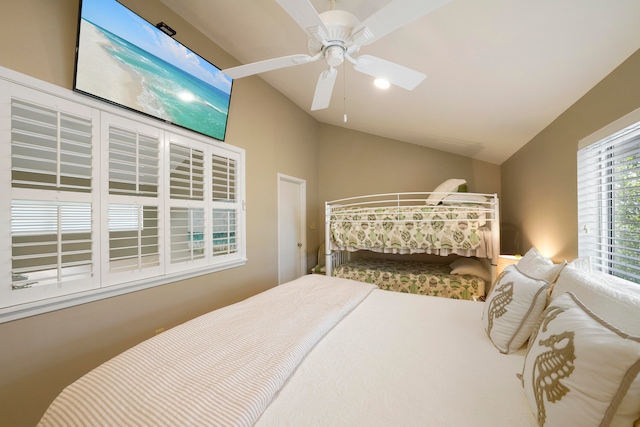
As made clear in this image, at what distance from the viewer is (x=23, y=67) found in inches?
49.8

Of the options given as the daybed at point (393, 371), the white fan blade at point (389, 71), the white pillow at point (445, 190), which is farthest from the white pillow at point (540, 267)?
the white pillow at point (445, 190)

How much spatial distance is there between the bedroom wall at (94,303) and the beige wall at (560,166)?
9.11 feet

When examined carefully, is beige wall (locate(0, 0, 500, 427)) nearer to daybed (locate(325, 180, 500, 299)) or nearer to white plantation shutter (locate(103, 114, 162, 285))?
white plantation shutter (locate(103, 114, 162, 285))

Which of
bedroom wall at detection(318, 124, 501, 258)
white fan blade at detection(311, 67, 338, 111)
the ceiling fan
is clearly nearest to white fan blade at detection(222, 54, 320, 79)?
the ceiling fan

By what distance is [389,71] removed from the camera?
1397mm

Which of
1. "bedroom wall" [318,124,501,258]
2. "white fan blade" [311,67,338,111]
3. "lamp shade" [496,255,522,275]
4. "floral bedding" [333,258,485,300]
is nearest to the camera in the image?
"white fan blade" [311,67,338,111]

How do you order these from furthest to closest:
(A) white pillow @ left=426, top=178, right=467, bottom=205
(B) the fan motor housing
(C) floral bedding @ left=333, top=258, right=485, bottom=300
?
(A) white pillow @ left=426, top=178, right=467, bottom=205 < (C) floral bedding @ left=333, top=258, right=485, bottom=300 < (B) the fan motor housing

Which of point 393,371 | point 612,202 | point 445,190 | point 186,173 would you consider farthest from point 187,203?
point 612,202

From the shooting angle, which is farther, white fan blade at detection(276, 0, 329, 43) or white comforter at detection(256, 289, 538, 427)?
white fan blade at detection(276, 0, 329, 43)

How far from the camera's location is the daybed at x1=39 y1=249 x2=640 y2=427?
630 mm

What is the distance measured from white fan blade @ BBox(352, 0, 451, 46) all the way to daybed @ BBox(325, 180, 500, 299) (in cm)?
173

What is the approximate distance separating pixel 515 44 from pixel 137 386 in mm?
2321

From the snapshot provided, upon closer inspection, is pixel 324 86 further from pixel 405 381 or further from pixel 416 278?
pixel 416 278

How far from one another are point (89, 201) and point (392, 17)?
76.8 inches
